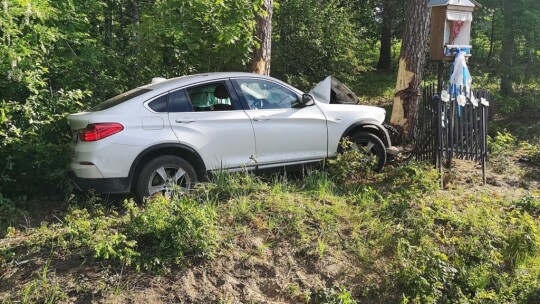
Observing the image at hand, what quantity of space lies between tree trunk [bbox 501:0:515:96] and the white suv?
695 centimetres

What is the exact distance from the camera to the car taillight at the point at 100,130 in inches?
203

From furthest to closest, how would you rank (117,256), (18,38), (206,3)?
1. (206,3)
2. (18,38)
3. (117,256)

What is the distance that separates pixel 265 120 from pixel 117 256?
2.74m

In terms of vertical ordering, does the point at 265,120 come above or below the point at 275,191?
above

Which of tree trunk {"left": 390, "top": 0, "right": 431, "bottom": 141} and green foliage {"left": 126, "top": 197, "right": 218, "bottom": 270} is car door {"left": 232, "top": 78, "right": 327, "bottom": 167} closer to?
green foliage {"left": 126, "top": 197, "right": 218, "bottom": 270}

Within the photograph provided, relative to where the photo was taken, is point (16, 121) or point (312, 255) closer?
point (312, 255)

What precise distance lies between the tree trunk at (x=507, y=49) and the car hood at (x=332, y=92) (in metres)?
6.27

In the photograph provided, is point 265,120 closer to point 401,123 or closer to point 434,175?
point 434,175

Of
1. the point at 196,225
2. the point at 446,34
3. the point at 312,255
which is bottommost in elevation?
the point at 312,255

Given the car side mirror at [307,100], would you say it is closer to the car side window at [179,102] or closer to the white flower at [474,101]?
the car side window at [179,102]

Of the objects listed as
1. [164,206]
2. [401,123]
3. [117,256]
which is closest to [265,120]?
[164,206]

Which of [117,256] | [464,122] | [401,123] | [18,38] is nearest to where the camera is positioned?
[117,256]

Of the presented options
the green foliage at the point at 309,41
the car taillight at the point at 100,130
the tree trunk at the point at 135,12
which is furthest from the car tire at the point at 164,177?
the green foliage at the point at 309,41

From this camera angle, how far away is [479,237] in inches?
189
